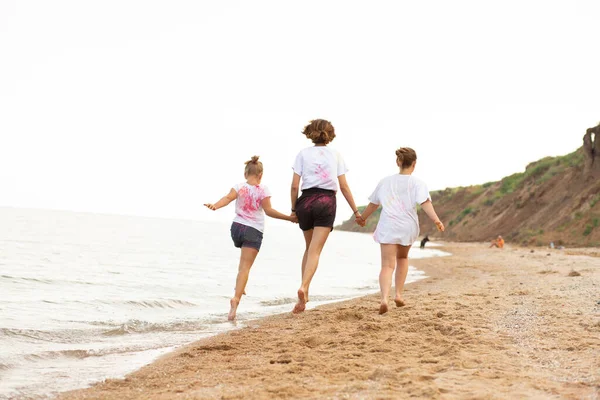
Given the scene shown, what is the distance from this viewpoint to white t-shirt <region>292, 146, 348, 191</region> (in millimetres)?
6902

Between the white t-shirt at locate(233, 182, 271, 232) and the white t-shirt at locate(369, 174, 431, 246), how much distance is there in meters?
1.34

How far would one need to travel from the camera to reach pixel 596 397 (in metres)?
3.11

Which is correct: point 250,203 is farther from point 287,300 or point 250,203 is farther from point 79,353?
point 287,300

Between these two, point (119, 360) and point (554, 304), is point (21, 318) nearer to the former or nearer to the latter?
point (119, 360)

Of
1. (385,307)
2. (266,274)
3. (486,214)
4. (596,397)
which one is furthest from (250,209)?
(486,214)

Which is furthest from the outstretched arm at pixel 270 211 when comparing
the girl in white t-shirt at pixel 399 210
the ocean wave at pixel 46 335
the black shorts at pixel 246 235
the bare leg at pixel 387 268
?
the ocean wave at pixel 46 335

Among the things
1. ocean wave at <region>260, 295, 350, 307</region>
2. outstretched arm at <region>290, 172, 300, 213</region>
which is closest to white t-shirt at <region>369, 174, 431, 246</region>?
outstretched arm at <region>290, 172, 300, 213</region>

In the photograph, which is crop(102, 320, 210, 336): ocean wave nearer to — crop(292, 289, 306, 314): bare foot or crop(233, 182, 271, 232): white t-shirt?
crop(292, 289, 306, 314): bare foot

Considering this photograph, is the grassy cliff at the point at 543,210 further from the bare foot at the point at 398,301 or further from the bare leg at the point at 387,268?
the bare leg at the point at 387,268

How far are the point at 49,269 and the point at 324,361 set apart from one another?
11988mm

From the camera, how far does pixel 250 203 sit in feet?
23.2

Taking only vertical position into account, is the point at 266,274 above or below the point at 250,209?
below

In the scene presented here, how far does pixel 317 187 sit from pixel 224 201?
1.04 m

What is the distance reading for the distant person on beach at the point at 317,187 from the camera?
6910 millimetres
